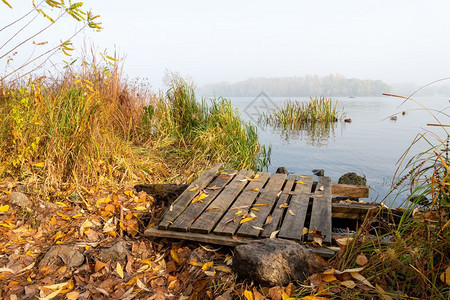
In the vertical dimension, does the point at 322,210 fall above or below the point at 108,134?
below

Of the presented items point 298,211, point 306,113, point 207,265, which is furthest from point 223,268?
point 306,113

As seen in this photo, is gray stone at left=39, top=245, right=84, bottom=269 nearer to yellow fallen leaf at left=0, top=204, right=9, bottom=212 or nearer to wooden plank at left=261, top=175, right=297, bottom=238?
yellow fallen leaf at left=0, top=204, right=9, bottom=212

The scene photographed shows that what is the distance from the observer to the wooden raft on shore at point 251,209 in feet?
9.55

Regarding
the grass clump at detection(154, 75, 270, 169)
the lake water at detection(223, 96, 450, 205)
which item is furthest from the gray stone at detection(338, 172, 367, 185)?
the grass clump at detection(154, 75, 270, 169)

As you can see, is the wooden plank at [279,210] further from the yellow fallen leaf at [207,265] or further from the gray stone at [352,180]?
the gray stone at [352,180]

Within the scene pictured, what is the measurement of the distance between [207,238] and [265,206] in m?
0.82

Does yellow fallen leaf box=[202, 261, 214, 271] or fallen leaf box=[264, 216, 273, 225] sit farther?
fallen leaf box=[264, 216, 273, 225]

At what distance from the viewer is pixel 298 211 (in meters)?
3.31

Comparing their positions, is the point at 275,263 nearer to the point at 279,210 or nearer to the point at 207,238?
the point at 207,238

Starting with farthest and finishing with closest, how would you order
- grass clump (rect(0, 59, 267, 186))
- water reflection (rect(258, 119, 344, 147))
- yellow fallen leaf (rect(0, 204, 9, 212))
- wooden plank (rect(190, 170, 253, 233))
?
1. water reflection (rect(258, 119, 344, 147))
2. grass clump (rect(0, 59, 267, 186))
3. yellow fallen leaf (rect(0, 204, 9, 212))
4. wooden plank (rect(190, 170, 253, 233))

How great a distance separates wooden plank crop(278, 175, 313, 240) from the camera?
9.43 feet

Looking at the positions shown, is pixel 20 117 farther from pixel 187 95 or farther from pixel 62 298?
pixel 187 95

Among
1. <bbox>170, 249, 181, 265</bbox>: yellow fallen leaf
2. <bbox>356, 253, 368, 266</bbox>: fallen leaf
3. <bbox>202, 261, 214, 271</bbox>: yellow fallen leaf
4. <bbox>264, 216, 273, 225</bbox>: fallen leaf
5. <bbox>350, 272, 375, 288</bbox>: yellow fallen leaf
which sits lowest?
<bbox>170, 249, 181, 265</bbox>: yellow fallen leaf

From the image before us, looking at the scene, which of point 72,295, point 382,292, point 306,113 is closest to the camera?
point 382,292
